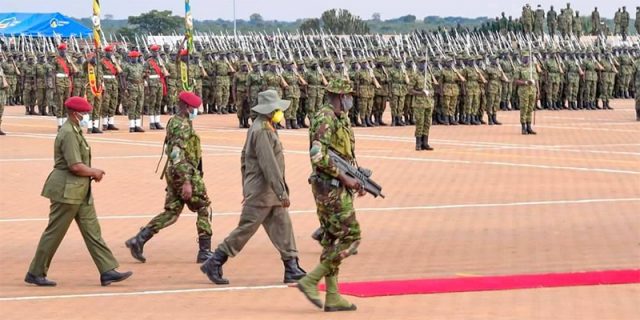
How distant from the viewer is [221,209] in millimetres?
19500

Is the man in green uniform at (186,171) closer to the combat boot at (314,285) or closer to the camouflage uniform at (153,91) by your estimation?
the combat boot at (314,285)

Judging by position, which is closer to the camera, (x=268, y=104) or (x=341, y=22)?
(x=268, y=104)

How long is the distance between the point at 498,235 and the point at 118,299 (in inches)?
209

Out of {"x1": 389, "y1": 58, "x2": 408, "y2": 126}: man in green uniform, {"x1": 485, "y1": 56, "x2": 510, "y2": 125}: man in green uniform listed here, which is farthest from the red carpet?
{"x1": 485, "y1": 56, "x2": 510, "y2": 125}: man in green uniform

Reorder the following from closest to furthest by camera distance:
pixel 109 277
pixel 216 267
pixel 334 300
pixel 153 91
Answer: pixel 334 300, pixel 216 267, pixel 109 277, pixel 153 91

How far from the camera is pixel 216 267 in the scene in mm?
13453

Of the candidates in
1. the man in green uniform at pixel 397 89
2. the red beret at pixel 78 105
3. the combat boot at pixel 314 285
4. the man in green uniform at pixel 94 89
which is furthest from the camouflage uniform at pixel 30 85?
the combat boot at pixel 314 285

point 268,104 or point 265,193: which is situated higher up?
point 268,104

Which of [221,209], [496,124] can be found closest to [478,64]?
[496,124]

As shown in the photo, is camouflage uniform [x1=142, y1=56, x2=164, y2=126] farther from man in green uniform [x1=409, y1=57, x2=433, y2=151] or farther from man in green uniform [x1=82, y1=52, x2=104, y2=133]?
man in green uniform [x1=409, y1=57, x2=433, y2=151]

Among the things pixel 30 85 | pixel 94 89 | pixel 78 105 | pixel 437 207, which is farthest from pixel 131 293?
pixel 30 85

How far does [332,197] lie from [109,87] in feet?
76.2

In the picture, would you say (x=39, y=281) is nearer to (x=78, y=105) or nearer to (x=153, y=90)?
(x=78, y=105)

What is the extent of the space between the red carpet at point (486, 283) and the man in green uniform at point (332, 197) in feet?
2.65
